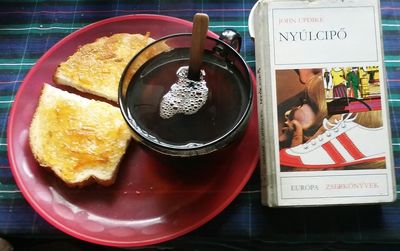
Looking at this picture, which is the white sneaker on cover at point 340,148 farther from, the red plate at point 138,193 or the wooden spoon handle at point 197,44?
the wooden spoon handle at point 197,44

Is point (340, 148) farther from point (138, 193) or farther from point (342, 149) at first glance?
point (138, 193)

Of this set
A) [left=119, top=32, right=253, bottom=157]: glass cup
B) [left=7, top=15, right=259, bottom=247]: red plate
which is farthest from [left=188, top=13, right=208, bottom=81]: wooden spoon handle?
[left=7, top=15, right=259, bottom=247]: red plate

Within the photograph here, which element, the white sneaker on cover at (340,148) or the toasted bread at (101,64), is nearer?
the white sneaker on cover at (340,148)

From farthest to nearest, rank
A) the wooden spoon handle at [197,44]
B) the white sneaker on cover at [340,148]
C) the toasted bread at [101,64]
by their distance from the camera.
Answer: the toasted bread at [101,64] < the white sneaker on cover at [340,148] < the wooden spoon handle at [197,44]

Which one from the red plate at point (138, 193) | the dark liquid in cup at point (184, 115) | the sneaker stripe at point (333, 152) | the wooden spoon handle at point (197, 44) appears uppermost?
the wooden spoon handle at point (197, 44)

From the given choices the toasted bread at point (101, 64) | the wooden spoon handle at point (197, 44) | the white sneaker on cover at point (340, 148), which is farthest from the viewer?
the toasted bread at point (101, 64)

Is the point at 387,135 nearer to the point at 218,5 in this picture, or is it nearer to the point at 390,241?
the point at 390,241

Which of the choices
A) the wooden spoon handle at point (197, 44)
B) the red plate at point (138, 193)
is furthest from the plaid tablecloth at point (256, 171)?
the wooden spoon handle at point (197, 44)

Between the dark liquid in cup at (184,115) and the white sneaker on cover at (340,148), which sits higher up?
the dark liquid in cup at (184,115)
